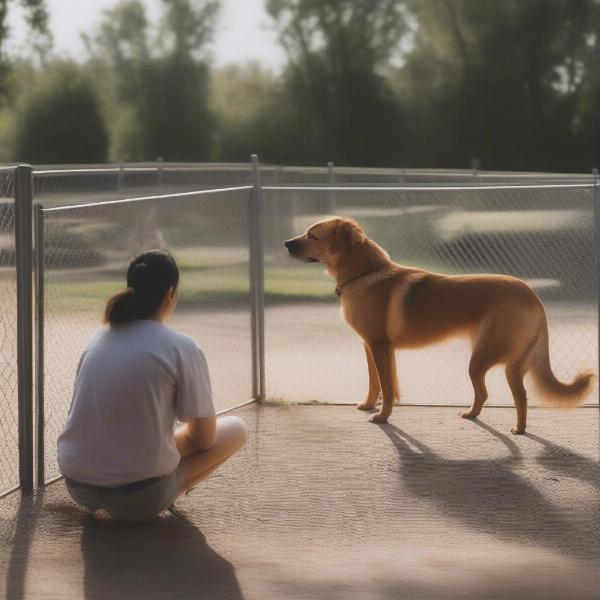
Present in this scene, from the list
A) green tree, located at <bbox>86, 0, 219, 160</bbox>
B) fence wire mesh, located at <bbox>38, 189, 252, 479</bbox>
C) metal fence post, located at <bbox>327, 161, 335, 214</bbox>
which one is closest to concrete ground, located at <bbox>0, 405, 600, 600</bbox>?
fence wire mesh, located at <bbox>38, 189, 252, 479</bbox>

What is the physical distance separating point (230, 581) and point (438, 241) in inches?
200

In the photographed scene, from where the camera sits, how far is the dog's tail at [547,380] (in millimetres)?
7852

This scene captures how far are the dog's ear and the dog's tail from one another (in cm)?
130

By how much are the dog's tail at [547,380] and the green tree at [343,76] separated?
37.3 meters

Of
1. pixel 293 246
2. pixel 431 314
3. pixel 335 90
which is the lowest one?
pixel 431 314

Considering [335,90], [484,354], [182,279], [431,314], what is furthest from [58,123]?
[484,354]

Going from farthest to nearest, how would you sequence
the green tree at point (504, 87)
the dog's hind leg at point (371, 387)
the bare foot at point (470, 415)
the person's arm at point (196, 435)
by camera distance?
the green tree at point (504, 87) < the dog's hind leg at point (371, 387) < the bare foot at point (470, 415) < the person's arm at point (196, 435)

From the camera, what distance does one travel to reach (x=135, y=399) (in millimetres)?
5367

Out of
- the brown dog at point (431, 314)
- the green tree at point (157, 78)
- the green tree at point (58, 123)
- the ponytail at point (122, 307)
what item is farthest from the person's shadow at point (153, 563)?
the green tree at point (157, 78)

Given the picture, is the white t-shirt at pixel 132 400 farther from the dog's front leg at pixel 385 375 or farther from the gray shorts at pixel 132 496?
the dog's front leg at pixel 385 375

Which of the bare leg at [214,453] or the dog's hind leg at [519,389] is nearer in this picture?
the bare leg at [214,453]

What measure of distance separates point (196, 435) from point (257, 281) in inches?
129

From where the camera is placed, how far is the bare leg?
5.72m

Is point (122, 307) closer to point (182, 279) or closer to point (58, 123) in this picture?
point (182, 279)
